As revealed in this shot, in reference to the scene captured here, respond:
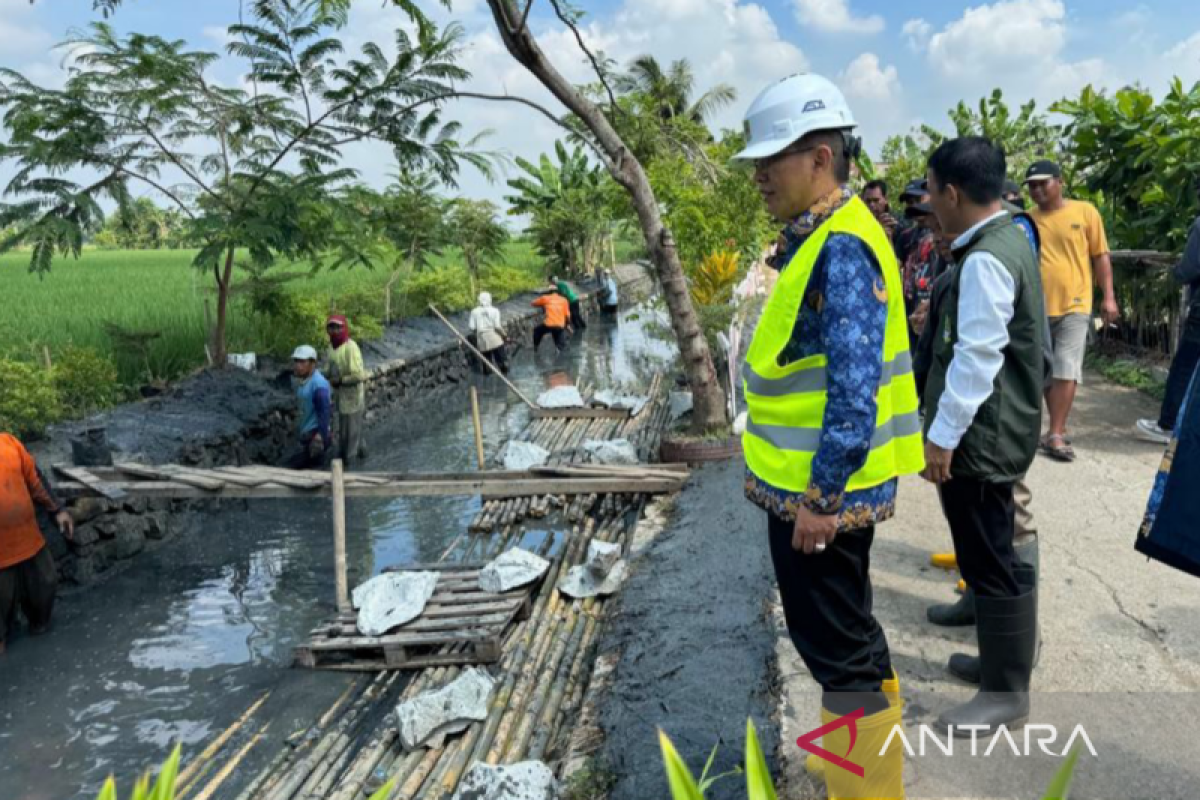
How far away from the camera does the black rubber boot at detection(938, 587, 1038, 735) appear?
237 centimetres

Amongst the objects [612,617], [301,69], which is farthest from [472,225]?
[612,617]

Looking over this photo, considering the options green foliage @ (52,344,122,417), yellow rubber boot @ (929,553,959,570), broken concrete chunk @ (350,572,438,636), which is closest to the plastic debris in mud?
broken concrete chunk @ (350,572,438,636)

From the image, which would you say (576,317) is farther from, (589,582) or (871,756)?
(871,756)

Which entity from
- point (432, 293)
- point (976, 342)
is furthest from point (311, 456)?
point (432, 293)

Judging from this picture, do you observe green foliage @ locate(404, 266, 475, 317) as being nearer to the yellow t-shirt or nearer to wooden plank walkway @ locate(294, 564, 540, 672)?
wooden plank walkway @ locate(294, 564, 540, 672)

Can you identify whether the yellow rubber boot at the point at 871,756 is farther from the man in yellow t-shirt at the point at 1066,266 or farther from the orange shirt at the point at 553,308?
the orange shirt at the point at 553,308

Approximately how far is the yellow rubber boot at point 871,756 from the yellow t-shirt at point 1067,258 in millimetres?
3557

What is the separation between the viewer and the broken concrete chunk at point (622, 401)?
974 centimetres

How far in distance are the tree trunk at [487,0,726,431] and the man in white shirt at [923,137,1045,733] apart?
13.4 feet

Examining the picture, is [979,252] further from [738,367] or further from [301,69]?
[301,69]

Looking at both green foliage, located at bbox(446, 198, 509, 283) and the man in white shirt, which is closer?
the man in white shirt

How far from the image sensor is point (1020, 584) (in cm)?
242

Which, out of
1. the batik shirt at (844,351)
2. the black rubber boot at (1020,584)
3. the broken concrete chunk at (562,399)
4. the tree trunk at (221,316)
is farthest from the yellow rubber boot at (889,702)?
the tree trunk at (221,316)

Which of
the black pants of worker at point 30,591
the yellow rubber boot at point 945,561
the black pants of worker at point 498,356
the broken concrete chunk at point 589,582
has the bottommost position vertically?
the black pants of worker at point 30,591
